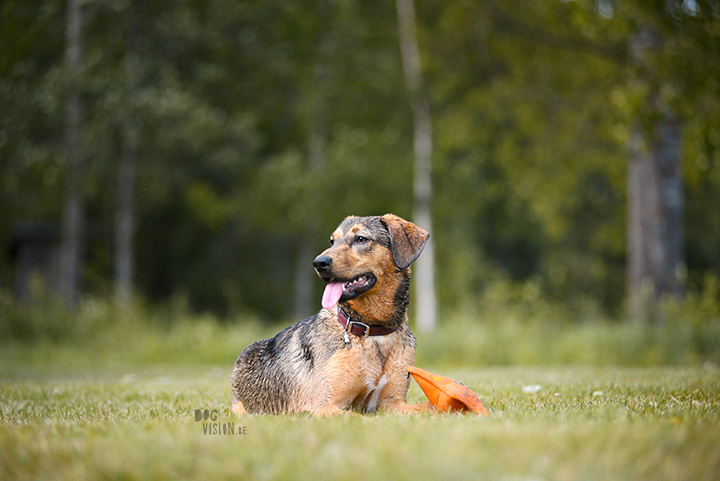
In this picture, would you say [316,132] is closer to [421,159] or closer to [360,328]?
[421,159]

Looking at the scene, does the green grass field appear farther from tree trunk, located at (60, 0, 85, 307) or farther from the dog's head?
tree trunk, located at (60, 0, 85, 307)

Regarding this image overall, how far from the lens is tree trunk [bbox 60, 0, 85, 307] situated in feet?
62.2

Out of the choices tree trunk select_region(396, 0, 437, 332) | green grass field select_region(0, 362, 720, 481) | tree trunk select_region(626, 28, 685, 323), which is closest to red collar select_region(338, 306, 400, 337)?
green grass field select_region(0, 362, 720, 481)

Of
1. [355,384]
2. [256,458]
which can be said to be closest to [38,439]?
[256,458]

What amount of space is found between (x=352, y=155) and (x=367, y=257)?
18.8 m

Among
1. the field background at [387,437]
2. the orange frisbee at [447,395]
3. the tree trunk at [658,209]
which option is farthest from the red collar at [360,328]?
the tree trunk at [658,209]

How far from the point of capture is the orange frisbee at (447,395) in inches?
168

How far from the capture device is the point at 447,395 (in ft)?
14.1

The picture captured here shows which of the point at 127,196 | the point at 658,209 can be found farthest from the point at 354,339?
the point at 127,196

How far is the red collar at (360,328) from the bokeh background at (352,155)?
7745 mm

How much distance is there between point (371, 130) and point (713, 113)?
15.3 metres

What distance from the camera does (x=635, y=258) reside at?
14.0 metres

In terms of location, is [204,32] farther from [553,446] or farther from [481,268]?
[553,446]

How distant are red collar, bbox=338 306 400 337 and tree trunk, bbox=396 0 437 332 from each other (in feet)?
50.1
